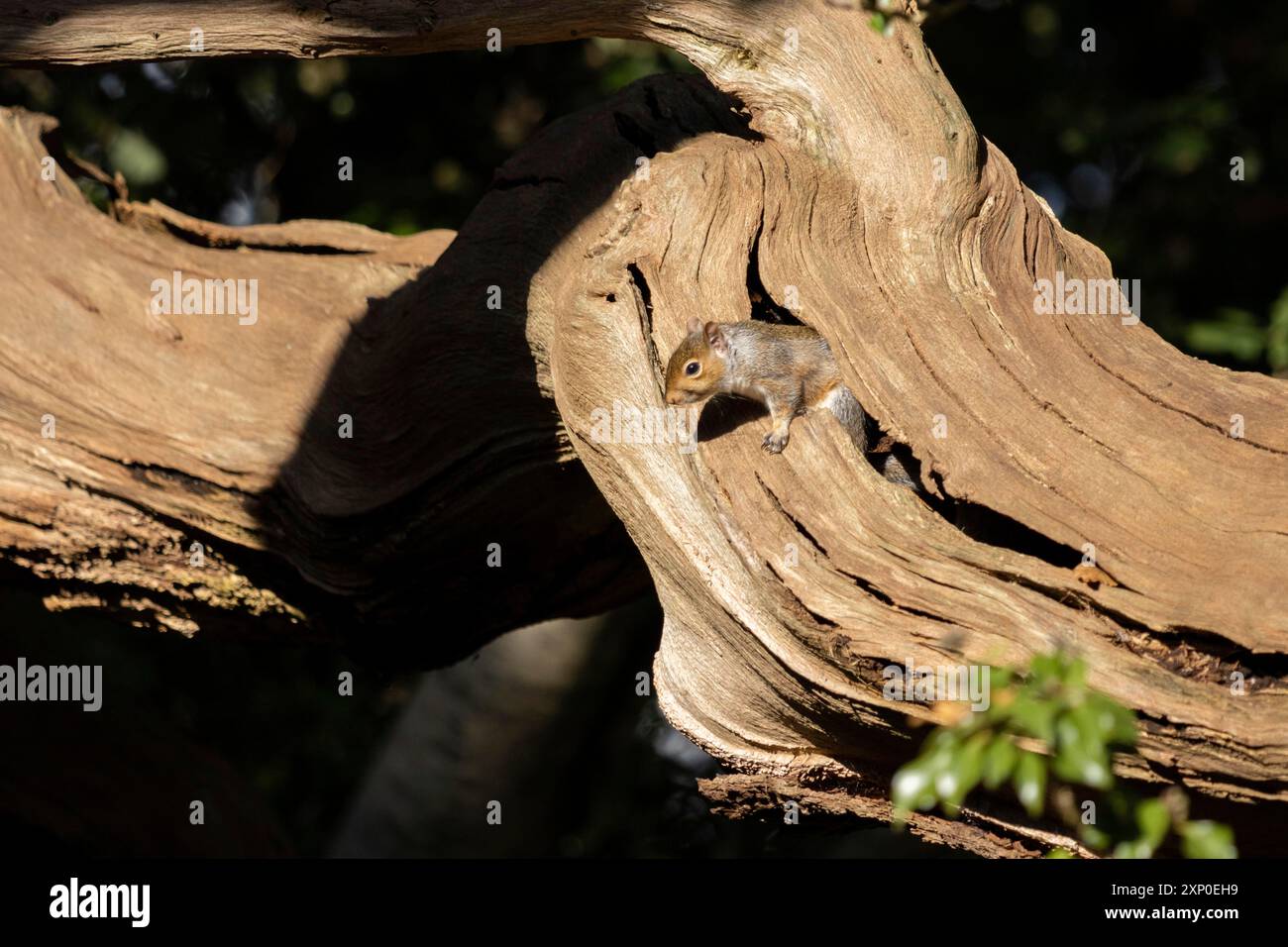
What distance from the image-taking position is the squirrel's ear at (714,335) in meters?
3.41

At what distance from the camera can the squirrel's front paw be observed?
3.19m

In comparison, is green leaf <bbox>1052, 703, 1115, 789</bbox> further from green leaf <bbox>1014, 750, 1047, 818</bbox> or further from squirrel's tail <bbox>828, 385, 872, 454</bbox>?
squirrel's tail <bbox>828, 385, 872, 454</bbox>

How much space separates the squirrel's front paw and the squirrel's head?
10.4 inches

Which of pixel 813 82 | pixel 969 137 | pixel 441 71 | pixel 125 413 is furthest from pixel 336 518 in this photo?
pixel 441 71

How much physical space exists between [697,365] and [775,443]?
0.43 m

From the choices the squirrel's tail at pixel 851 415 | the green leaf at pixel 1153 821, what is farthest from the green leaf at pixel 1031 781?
the squirrel's tail at pixel 851 415

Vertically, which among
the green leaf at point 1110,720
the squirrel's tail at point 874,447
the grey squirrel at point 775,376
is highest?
the grey squirrel at point 775,376

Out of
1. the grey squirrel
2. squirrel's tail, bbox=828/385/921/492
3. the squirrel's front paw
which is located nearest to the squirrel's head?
the grey squirrel

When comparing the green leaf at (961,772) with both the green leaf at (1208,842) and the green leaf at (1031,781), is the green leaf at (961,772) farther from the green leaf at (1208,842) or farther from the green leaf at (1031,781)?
the green leaf at (1208,842)

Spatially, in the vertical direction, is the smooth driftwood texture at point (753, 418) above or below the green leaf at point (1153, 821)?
above

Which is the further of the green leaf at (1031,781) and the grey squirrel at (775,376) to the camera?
the grey squirrel at (775,376)

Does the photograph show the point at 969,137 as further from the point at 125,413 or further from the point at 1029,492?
the point at 125,413

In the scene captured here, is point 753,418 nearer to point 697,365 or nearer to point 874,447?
point 697,365

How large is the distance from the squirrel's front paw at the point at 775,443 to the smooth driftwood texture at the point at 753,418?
31mm
